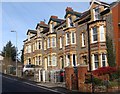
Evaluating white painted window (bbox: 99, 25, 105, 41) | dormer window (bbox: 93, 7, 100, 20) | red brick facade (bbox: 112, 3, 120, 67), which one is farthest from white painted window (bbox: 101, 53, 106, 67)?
dormer window (bbox: 93, 7, 100, 20)

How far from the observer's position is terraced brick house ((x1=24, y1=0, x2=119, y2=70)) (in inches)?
1282

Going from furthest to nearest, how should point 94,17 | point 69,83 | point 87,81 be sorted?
point 94,17, point 69,83, point 87,81

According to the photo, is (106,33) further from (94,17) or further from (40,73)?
(40,73)

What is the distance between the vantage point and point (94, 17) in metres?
34.3

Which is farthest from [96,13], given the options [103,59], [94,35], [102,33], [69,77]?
[69,77]

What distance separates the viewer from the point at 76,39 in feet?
126

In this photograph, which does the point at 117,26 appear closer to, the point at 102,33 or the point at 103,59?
the point at 102,33

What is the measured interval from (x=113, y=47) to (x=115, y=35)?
153cm

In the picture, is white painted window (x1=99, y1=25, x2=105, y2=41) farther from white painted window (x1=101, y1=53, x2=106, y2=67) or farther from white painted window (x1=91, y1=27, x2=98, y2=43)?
white painted window (x1=101, y1=53, x2=106, y2=67)

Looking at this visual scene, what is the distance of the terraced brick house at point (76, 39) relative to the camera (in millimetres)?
32562

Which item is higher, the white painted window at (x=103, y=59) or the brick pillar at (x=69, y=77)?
the white painted window at (x=103, y=59)

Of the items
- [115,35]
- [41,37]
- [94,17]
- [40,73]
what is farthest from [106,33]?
[41,37]

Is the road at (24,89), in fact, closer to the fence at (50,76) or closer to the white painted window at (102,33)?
the fence at (50,76)

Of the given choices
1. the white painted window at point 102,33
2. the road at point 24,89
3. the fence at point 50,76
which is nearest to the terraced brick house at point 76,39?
the white painted window at point 102,33
